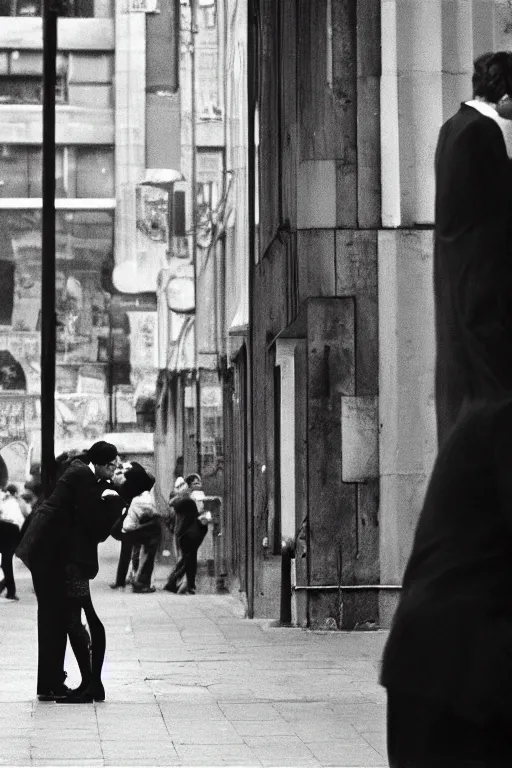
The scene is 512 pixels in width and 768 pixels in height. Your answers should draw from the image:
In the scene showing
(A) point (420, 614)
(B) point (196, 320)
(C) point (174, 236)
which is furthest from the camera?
(C) point (174, 236)

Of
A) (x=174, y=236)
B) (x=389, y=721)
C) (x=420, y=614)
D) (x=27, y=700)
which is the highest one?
(x=174, y=236)

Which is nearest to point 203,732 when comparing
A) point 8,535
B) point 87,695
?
point 87,695

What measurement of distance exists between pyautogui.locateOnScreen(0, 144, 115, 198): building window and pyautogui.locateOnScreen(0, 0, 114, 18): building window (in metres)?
4.09

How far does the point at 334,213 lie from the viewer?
57.1 ft

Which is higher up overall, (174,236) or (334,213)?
(174,236)

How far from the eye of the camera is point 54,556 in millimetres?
11086

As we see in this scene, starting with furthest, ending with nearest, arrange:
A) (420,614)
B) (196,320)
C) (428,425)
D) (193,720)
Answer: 1. (196,320)
2. (428,425)
3. (193,720)
4. (420,614)

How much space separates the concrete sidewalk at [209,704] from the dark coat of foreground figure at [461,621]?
5.42 metres

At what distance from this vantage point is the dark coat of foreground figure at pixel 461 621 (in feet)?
9.53

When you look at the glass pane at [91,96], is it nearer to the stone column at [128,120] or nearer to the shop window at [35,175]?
the stone column at [128,120]

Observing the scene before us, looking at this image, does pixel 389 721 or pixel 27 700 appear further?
pixel 27 700

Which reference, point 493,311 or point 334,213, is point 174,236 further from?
point 493,311

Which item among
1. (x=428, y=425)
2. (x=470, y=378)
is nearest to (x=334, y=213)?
(x=428, y=425)

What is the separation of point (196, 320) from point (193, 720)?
22.4 metres
